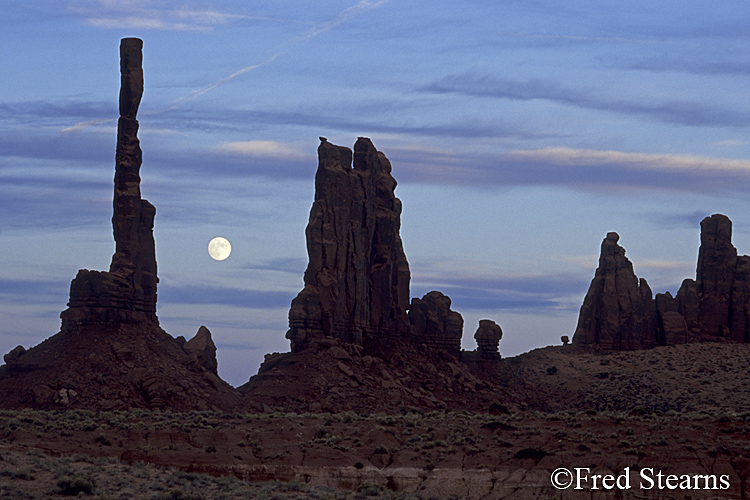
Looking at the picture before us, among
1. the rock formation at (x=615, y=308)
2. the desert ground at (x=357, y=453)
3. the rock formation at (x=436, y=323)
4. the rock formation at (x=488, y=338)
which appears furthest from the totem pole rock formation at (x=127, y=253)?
the rock formation at (x=615, y=308)

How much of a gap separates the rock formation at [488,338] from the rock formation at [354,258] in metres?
18.5

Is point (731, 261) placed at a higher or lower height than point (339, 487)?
higher

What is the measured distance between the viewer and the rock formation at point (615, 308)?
486ft

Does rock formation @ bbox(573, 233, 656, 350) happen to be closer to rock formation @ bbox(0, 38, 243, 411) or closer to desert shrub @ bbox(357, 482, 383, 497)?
rock formation @ bbox(0, 38, 243, 411)

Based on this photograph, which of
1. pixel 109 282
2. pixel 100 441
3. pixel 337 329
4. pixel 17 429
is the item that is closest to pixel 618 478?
pixel 100 441

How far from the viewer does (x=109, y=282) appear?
292ft

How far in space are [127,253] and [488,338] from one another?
2349 inches

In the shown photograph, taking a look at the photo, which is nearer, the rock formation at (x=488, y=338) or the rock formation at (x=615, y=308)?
the rock formation at (x=488, y=338)

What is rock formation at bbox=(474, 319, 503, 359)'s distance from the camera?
140 metres

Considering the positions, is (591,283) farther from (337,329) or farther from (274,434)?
(274,434)

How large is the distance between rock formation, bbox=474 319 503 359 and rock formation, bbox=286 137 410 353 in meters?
18.5

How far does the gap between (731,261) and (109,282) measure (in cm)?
9482

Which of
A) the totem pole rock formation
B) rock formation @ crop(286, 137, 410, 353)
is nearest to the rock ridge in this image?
rock formation @ crop(286, 137, 410, 353)

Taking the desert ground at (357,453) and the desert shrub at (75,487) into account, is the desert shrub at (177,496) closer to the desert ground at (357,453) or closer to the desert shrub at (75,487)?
the desert ground at (357,453)
